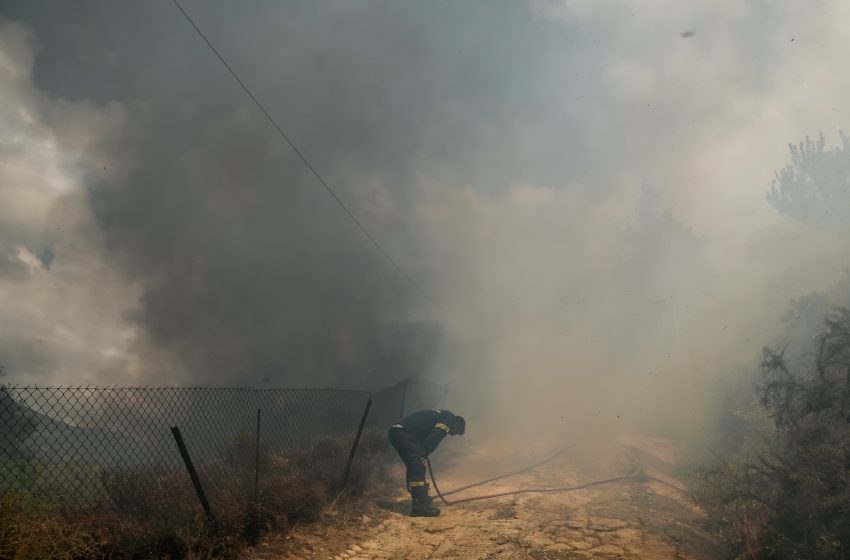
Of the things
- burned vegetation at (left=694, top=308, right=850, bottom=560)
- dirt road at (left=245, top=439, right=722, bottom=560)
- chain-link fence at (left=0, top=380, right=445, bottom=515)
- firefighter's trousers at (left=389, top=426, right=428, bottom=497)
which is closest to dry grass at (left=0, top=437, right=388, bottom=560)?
chain-link fence at (left=0, top=380, right=445, bottom=515)

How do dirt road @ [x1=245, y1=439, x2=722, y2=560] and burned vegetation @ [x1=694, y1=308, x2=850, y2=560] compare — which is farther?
dirt road @ [x1=245, y1=439, x2=722, y2=560]

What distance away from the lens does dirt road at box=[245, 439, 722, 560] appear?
19.2 feet

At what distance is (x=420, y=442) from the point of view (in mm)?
9070

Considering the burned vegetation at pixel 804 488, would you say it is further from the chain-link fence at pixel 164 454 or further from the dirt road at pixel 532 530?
the chain-link fence at pixel 164 454

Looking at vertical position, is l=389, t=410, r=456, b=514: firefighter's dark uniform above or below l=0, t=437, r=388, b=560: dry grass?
above

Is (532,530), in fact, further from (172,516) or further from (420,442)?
(172,516)

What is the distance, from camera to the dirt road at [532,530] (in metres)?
5.86

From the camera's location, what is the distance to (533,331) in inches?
1115

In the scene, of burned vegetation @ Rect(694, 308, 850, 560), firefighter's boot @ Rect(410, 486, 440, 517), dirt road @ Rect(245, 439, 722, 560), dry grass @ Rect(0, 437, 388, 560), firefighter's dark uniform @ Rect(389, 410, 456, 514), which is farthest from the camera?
firefighter's dark uniform @ Rect(389, 410, 456, 514)

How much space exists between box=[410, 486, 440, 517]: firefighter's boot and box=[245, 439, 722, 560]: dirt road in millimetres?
170

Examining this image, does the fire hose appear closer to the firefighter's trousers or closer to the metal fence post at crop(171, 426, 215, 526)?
the firefighter's trousers

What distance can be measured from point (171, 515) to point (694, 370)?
1928cm

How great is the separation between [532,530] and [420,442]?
2814mm

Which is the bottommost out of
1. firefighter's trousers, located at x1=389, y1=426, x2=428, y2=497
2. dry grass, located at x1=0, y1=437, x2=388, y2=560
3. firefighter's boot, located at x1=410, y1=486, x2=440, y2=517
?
dry grass, located at x1=0, y1=437, x2=388, y2=560
